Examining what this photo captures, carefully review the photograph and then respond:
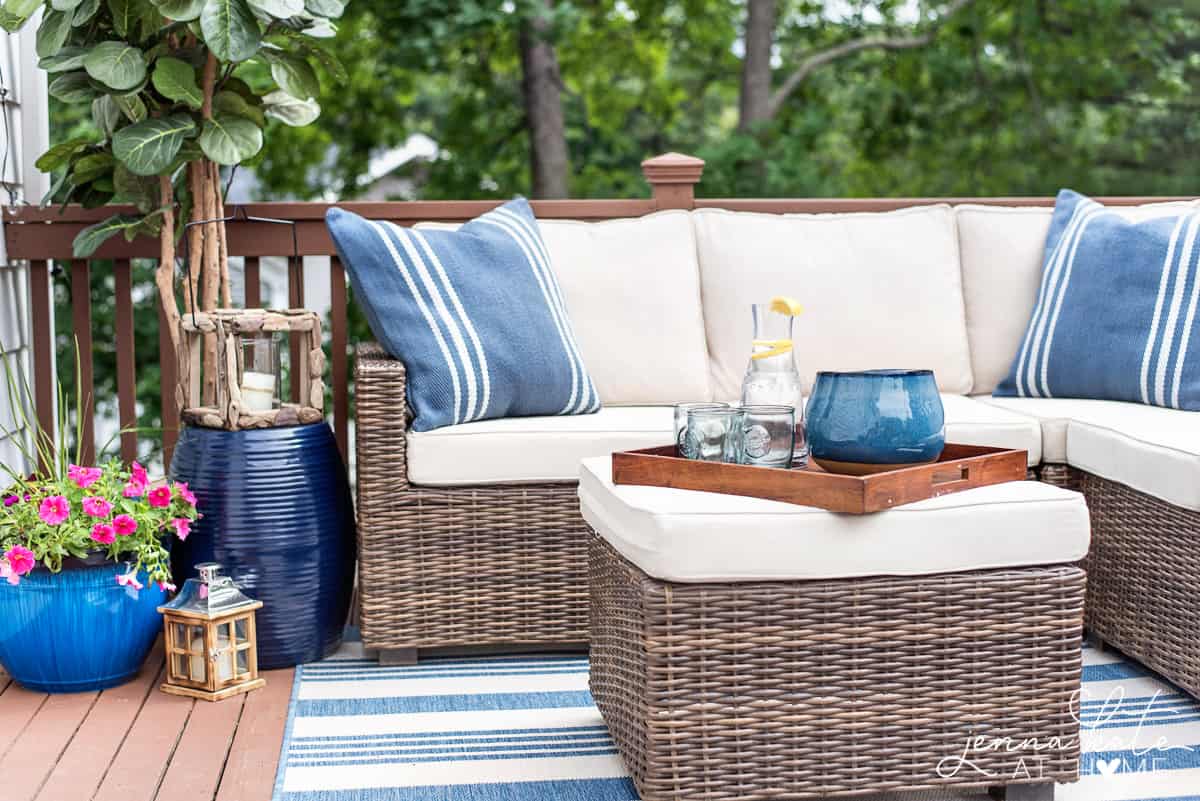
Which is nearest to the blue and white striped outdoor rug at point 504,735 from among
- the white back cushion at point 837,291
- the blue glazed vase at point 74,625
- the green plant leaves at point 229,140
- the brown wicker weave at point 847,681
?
the brown wicker weave at point 847,681

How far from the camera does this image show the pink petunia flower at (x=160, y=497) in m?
2.60

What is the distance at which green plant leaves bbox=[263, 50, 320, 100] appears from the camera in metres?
3.00

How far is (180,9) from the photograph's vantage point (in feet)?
9.02

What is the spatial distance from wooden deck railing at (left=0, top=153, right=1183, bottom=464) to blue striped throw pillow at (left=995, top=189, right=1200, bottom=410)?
101 centimetres

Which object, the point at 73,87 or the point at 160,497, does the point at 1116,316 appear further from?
the point at 73,87

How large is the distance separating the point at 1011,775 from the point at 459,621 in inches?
48.9

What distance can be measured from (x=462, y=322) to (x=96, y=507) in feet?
2.74

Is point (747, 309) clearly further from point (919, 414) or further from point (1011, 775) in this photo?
point (1011, 775)

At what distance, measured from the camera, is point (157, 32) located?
296cm

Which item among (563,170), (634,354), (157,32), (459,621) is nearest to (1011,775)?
(459,621)

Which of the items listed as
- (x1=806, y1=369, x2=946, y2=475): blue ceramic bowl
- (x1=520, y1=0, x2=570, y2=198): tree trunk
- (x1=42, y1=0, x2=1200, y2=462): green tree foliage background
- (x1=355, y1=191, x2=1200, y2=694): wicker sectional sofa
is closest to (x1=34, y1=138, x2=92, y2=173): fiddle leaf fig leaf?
(x1=355, y1=191, x2=1200, y2=694): wicker sectional sofa

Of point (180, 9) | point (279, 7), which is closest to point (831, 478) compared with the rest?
point (279, 7)

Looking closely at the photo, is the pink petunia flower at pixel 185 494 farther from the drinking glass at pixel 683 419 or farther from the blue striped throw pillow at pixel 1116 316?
the blue striped throw pillow at pixel 1116 316

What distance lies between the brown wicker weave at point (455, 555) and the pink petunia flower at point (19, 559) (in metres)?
0.65
